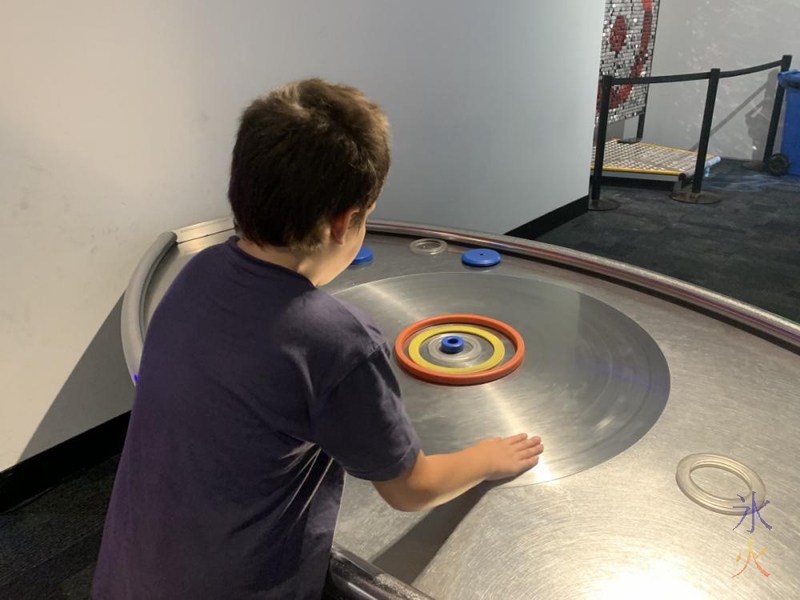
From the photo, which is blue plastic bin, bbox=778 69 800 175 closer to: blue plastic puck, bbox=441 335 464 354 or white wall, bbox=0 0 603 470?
white wall, bbox=0 0 603 470

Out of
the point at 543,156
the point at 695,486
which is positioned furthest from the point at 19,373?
the point at 543,156

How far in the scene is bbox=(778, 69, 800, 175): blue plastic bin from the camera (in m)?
3.84

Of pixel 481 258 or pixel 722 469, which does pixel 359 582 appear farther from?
pixel 481 258

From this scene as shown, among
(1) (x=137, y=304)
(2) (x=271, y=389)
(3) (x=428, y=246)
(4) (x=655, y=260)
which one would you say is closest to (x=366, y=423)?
(2) (x=271, y=389)

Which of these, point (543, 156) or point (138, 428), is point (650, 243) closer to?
point (543, 156)

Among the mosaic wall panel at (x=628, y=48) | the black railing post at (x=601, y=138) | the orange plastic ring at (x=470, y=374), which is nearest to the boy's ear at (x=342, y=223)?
the orange plastic ring at (x=470, y=374)

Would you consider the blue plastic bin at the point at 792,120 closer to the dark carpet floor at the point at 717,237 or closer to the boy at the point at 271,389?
the dark carpet floor at the point at 717,237

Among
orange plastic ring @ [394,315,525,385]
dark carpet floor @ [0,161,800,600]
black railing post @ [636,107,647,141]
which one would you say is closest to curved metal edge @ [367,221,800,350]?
orange plastic ring @ [394,315,525,385]

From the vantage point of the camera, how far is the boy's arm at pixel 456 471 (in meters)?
0.60

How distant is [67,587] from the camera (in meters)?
1.28

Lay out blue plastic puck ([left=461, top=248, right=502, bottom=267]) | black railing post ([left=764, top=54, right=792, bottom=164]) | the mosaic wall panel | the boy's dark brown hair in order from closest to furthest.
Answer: the boy's dark brown hair, blue plastic puck ([left=461, top=248, right=502, bottom=267]), the mosaic wall panel, black railing post ([left=764, top=54, right=792, bottom=164])

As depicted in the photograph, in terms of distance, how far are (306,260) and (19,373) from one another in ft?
4.03

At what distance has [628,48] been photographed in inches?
158

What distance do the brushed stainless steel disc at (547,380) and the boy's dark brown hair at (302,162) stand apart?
352 mm
